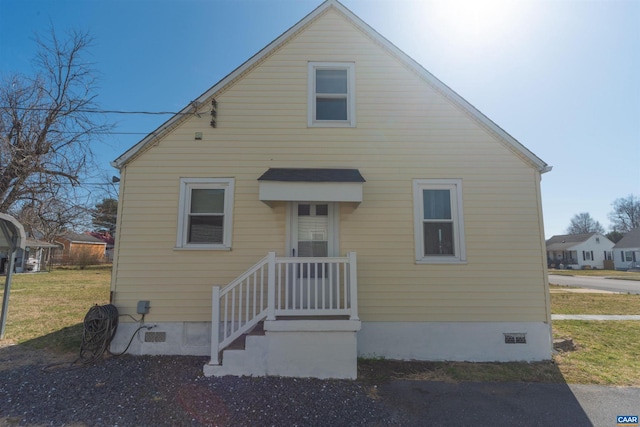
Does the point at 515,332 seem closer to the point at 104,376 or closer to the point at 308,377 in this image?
the point at 308,377

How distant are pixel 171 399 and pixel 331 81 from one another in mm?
6174

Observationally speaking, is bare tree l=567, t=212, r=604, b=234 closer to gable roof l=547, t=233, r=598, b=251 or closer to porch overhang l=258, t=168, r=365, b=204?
gable roof l=547, t=233, r=598, b=251

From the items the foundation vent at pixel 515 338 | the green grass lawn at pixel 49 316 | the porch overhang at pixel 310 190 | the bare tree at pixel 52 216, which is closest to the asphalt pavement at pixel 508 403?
the foundation vent at pixel 515 338

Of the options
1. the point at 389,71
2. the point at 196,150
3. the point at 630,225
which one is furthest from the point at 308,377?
the point at 630,225

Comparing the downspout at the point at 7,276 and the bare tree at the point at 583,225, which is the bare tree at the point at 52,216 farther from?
the bare tree at the point at 583,225

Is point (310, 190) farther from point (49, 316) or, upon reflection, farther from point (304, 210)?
point (49, 316)

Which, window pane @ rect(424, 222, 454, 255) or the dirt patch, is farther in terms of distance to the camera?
window pane @ rect(424, 222, 454, 255)

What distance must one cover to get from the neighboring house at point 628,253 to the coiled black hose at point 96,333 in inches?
2070

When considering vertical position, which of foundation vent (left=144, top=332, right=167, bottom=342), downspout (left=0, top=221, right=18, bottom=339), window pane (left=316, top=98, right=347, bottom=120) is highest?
window pane (left=316, top=98, right=347, bottom=120)

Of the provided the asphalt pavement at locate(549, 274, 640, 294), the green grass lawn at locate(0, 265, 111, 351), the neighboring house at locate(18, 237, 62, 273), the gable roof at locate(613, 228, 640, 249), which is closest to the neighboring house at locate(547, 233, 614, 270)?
the gable roof at locate(613, 228, 640, 249)

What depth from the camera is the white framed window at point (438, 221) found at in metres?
6.05

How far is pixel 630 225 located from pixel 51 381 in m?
80.7

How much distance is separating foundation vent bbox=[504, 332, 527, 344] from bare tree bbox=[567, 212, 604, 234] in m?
81.7

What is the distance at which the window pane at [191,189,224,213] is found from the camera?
20.4ft
